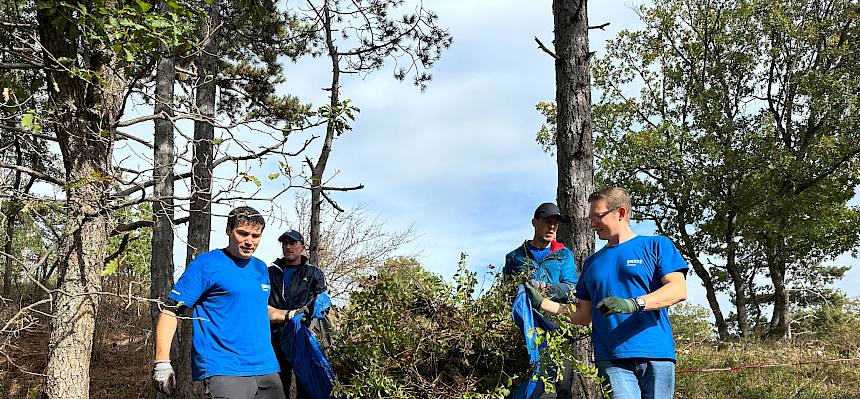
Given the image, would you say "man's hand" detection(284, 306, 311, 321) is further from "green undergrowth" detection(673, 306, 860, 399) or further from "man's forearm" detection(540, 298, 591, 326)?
"green undergrowth" detection(673, 306, 860, 399)

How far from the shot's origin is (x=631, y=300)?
126 inches

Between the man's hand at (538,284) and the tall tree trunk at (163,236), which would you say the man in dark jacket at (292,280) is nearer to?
the man's hand at (538,284)

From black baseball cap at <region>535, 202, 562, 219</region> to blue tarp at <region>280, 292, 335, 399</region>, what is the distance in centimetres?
157

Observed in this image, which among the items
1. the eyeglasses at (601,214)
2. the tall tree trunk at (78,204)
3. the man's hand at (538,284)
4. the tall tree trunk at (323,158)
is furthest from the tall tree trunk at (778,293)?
the tall tree trunk at (78,204)

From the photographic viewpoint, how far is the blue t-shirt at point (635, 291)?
333 centimetres

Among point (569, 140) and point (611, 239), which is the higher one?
point (569, 140)

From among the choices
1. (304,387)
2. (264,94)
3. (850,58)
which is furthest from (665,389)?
(850,58)

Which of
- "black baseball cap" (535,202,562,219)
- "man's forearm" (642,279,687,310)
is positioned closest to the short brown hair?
"man's forearm" (642,279,687,310)

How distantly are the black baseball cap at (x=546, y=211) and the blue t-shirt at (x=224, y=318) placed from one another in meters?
1.78

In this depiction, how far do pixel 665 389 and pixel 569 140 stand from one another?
2.38m

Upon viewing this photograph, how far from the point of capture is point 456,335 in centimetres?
402

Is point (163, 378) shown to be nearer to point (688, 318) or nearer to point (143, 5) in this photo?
point (143, 5)

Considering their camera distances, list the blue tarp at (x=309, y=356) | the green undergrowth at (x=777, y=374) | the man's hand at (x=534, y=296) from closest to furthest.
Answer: the man's hand at (x=534, y=296)
the blue tarp at (x=309, y=356)
the green undergrowth at (x=777, y=374)

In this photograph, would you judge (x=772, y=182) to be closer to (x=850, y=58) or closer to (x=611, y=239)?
(x=850, y=58)
